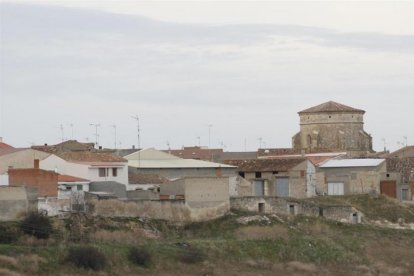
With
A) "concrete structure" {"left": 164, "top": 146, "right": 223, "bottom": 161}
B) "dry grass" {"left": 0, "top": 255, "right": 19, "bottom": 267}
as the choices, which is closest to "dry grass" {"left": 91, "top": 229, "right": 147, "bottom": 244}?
"dry grass" {"left": 0, "top": 255, "right": 19, "bottom": 267}

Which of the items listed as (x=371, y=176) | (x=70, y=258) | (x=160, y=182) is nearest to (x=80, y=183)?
(x=160, y=182)

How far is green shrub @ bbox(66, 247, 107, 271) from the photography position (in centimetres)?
3900

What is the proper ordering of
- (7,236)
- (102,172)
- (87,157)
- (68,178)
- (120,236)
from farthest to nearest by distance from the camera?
(87,157)
(102,172)
(68,178)
(120,236)
(7,236)

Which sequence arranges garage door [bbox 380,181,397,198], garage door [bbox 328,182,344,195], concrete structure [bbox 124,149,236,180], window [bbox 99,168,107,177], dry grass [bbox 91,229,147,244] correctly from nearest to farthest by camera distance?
dry grass [bbox 91,229,147,244] < window [bbox 99,168,107,177] < concrete structure [bbox 124,149,236,180] < garage door [bbox 328,182,344,195] < garage door [bbox 380,181,397,198]

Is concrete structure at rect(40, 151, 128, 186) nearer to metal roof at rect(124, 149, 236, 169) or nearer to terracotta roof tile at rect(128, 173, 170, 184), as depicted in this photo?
terracotta roof tile at rect(128, 173, 170, 184)

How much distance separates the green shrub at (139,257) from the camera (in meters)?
40.5

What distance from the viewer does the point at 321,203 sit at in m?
55.3

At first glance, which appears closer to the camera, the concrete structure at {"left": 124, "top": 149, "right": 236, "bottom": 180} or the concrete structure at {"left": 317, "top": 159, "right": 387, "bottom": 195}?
the concrete structure at {"left": 124, "top": 149, "right": 236, "bottom": 180}

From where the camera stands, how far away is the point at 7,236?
135 ft

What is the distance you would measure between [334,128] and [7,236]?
4146 centimetres

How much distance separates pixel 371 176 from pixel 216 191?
14479 mm

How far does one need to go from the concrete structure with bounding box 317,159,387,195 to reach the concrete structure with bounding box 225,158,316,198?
6.57ft

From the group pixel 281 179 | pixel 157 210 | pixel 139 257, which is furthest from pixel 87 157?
pixel 139 257

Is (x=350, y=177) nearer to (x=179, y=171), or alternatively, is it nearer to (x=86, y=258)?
(x=179, y=171)
